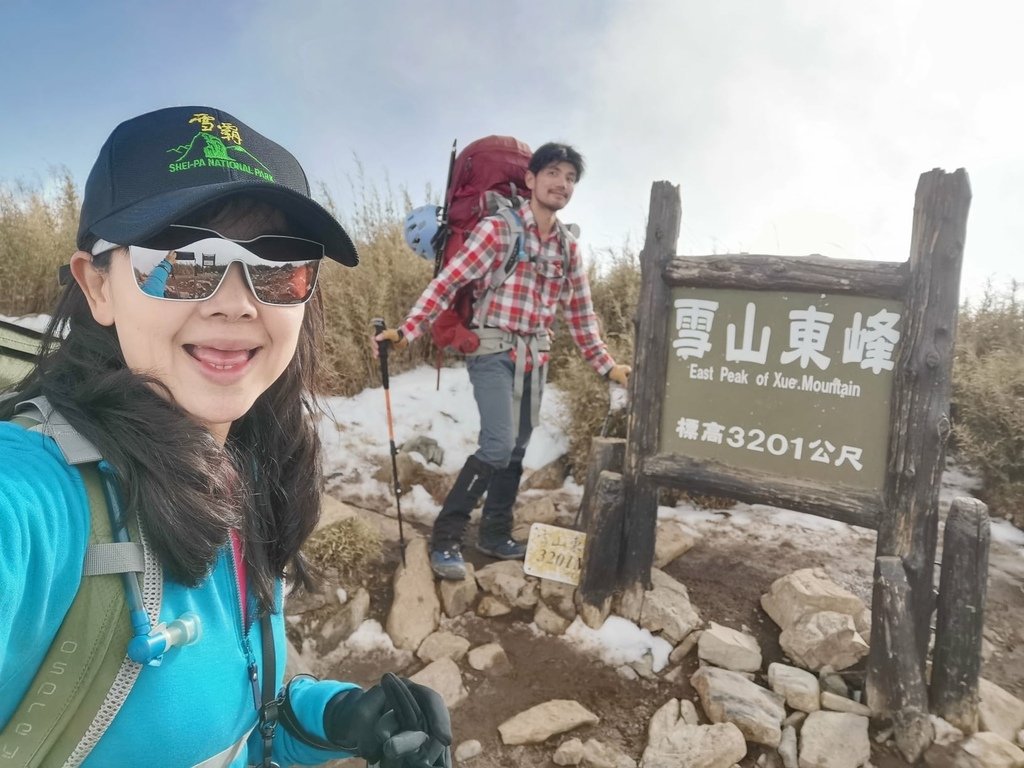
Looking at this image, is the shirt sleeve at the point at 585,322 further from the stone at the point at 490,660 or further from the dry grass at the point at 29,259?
the dry grass at the point at 29,259

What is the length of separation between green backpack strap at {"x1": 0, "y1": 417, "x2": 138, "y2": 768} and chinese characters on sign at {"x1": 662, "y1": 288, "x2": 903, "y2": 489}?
2745mm

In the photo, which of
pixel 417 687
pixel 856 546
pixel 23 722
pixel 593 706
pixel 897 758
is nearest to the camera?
pixel 23 722

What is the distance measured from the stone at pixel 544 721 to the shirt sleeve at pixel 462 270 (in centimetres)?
203

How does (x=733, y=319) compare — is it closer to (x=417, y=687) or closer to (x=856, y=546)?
(x=856, y=546)

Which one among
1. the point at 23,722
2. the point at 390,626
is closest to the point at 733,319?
the point at 390,626

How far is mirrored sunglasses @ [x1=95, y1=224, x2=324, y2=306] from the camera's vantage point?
994mm

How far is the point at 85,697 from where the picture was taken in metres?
0.84

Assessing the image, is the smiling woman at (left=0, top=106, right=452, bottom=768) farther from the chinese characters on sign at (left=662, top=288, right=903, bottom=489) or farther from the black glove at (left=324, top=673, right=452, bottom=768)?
the chinese characters on sign at (left=662, top=288, right=903, bottom=489)

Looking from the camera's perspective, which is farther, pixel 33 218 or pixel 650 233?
pixel 33 218

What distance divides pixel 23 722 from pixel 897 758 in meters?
2.96

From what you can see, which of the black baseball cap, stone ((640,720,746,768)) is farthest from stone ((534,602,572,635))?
the black baseball cap

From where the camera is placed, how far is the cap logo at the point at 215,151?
3.35ft

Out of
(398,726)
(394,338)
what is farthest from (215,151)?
(394,338)

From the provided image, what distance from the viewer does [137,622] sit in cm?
85
